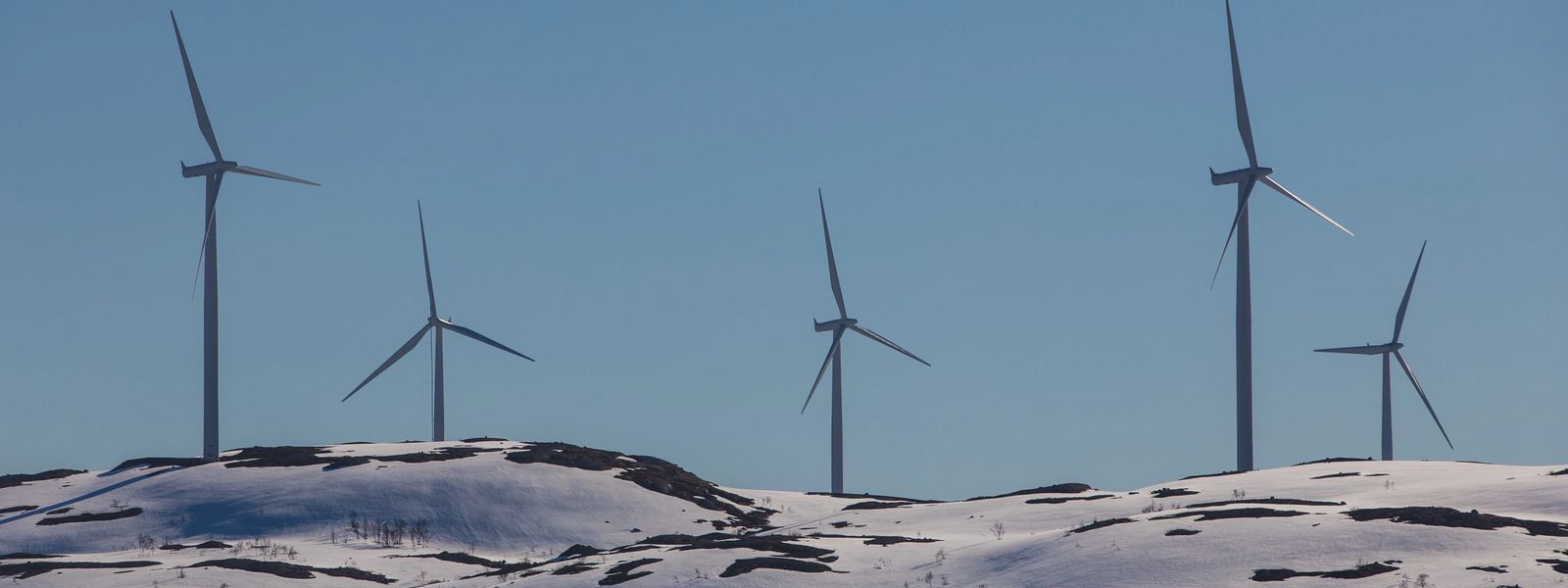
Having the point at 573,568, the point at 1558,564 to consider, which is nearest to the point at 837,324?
the point at 573,568

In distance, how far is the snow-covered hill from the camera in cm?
5016

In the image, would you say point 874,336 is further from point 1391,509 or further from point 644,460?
point 1391,509

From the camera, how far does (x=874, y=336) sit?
124m

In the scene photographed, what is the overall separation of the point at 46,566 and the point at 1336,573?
46569mm

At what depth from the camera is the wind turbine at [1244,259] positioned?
287 feet

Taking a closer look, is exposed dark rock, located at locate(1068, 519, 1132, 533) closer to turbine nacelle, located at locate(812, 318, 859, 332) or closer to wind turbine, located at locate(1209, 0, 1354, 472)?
wind turbine, located at locate(1209, 0, 1354, 472)

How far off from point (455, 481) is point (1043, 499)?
2934 cm

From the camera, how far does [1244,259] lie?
298 ft

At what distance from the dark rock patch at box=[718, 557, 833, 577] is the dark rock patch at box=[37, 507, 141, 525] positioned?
39327mm

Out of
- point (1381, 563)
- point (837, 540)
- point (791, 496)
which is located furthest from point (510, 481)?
point (1381, 563)

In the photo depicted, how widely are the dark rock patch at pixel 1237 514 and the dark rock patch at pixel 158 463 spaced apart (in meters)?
58.1

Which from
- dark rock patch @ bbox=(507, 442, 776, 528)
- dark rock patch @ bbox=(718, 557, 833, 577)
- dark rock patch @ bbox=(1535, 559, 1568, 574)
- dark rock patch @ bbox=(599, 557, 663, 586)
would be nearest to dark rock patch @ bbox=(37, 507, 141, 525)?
dark rock patch @ bbox=(507, 442, 776, 528)

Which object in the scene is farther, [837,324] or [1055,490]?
[837,324]

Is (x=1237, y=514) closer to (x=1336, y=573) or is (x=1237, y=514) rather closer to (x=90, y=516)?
(x=1336, y=573)
